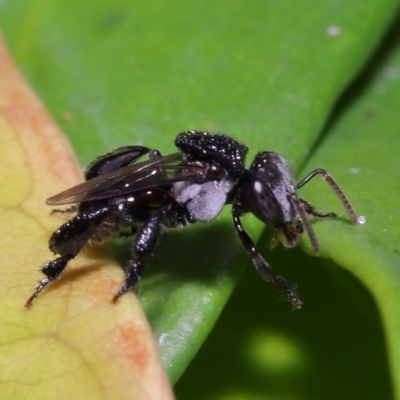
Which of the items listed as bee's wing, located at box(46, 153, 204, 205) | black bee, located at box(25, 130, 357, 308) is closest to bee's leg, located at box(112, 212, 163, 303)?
black bee, located at box(25, 130, 357, 308)

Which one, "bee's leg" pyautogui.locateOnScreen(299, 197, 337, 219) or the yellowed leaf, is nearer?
the yellowed leaf

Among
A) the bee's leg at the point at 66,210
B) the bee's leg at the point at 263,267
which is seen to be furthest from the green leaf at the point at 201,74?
the bee's leg at the point at 66,210

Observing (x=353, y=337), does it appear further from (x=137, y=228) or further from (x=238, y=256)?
(x=137, y=228)

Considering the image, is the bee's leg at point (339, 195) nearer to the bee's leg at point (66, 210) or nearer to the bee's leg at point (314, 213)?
the bee's leg at point (314, 213)

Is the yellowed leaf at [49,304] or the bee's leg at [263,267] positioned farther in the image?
the bee's leg at [263,267]

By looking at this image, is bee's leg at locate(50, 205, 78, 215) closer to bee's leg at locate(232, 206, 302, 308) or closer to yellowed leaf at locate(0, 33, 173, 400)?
yellowed leaf at locate(0, 33, 173, 400)

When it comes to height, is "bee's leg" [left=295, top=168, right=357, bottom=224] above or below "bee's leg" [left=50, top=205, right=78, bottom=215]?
below
